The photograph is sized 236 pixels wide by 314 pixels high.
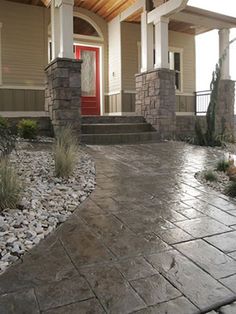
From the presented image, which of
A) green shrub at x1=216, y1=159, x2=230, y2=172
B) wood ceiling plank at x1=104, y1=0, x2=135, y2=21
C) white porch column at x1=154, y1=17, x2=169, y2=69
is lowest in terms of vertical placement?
green shrub at x1=216, y1=159, x2=230, y2=172

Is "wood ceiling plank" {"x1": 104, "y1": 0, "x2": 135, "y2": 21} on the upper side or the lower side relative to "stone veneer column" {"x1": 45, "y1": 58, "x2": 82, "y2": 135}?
upper

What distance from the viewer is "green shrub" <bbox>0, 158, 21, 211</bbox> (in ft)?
9.11

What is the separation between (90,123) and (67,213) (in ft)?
17.0

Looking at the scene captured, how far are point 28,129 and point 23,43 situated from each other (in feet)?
10.5

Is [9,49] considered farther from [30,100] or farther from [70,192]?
[70,192]

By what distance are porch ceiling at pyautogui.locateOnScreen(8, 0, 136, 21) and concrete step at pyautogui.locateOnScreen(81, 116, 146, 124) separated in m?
3.24

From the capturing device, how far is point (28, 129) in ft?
22.3

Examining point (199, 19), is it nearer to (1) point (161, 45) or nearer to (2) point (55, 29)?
(1) point (161, 45)

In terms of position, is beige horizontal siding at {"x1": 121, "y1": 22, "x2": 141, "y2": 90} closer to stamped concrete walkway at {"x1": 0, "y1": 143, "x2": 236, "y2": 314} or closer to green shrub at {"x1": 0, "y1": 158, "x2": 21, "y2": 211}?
stamped concrete walkway at {"x1": 0, "y1": 143, "x2": 236, "y2": 314}

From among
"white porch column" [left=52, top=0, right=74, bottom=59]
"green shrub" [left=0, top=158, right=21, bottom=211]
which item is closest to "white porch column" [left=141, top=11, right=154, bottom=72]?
"white porch column" [left=52, top=0, right=74, bottom=59]

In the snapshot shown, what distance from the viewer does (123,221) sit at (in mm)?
2701

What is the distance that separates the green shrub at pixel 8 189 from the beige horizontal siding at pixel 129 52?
7309mm

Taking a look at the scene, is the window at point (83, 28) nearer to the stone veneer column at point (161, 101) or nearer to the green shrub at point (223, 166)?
the stone veneer column at point (161, 101)

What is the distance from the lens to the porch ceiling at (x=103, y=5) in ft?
28.6
